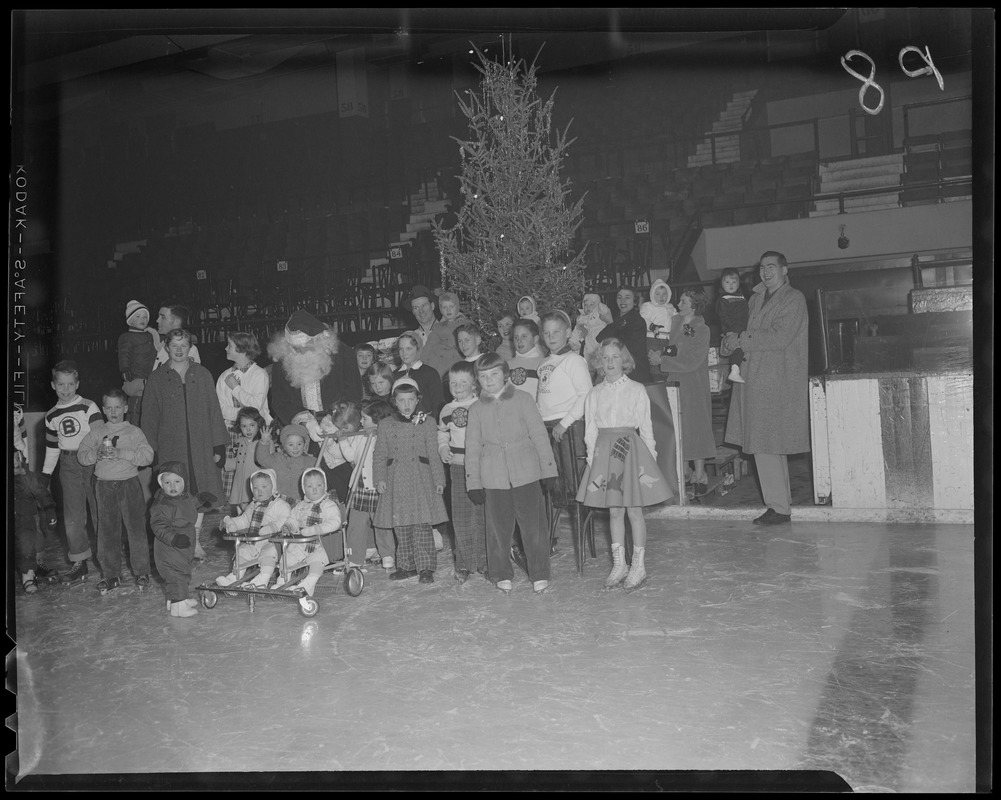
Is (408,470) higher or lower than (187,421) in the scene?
lower

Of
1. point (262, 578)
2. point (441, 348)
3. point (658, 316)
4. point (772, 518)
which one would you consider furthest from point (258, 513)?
point (658, 316)

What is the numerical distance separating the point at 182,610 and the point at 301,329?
1.79 m

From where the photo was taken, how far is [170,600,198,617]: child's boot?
4379 millimetres

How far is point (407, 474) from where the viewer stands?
4.69 meters

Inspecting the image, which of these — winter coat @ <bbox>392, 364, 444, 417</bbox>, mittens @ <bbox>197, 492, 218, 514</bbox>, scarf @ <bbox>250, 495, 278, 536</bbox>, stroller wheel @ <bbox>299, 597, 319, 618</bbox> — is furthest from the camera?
winter coat @ <bbox>392, 364, 444, 417</bbox>

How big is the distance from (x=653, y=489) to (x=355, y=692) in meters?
1.78

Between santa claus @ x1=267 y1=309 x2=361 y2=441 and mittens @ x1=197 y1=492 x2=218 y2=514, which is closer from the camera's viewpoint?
mittens @ x1=197 y1=492 x2=218 y2=514

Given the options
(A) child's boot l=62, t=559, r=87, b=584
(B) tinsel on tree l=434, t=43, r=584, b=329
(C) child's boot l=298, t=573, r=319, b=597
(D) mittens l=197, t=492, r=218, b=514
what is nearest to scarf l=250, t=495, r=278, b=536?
(C) child's boot l=298, t=573, r=319, b=597

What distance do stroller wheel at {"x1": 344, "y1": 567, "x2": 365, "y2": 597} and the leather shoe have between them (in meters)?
2.60

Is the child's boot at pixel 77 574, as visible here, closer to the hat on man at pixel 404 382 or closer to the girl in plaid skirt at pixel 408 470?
the girl in plaid skirt at pixel 408 470

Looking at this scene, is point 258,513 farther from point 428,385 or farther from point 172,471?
point 428,385

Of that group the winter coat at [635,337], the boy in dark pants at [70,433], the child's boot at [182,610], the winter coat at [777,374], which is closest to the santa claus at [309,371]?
the boy in dark pants at [70,433]

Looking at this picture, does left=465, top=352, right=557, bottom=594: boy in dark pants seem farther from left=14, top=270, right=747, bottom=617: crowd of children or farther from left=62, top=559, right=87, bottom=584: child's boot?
left=62, top=559, right=87, bottom=584: child's boot

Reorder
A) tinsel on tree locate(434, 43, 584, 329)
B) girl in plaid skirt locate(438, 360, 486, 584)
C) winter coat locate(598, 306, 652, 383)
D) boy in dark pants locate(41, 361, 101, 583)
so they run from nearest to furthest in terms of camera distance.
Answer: girl in plaid skirt locate(438, 360, 486, 584), boy in dark pants locate(41, 361, 101, 583), winter coat locate(598, 306, 652, 383), tinsel on tree locate(434, 43, 584, 329)
